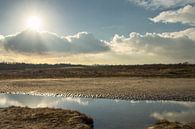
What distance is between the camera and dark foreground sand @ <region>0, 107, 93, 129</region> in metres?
23.2

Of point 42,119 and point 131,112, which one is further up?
point 42,119

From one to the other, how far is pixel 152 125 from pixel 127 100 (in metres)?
16.6

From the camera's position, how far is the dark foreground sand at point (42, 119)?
23.2m

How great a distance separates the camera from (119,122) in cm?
2555

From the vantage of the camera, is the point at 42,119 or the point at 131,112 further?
the point at 131,112

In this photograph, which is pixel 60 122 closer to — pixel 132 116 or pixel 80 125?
pixel 80 125

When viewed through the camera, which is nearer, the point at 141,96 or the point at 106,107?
the point at 106,107

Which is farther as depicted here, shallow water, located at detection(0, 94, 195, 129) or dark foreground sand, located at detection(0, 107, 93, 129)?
shallow water, located at detection(0, 94, 195, 129)

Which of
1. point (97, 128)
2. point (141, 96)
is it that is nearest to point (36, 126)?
point (97, 128)

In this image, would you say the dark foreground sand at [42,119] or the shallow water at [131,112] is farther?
the shallow water at [131,112]

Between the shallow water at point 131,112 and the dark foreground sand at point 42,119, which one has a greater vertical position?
the dark foreground sand at point 42,119

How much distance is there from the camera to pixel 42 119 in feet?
83.8

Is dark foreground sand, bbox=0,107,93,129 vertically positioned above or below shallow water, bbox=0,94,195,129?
above

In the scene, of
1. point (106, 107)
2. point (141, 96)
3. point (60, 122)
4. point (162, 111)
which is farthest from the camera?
point (141, 96)
